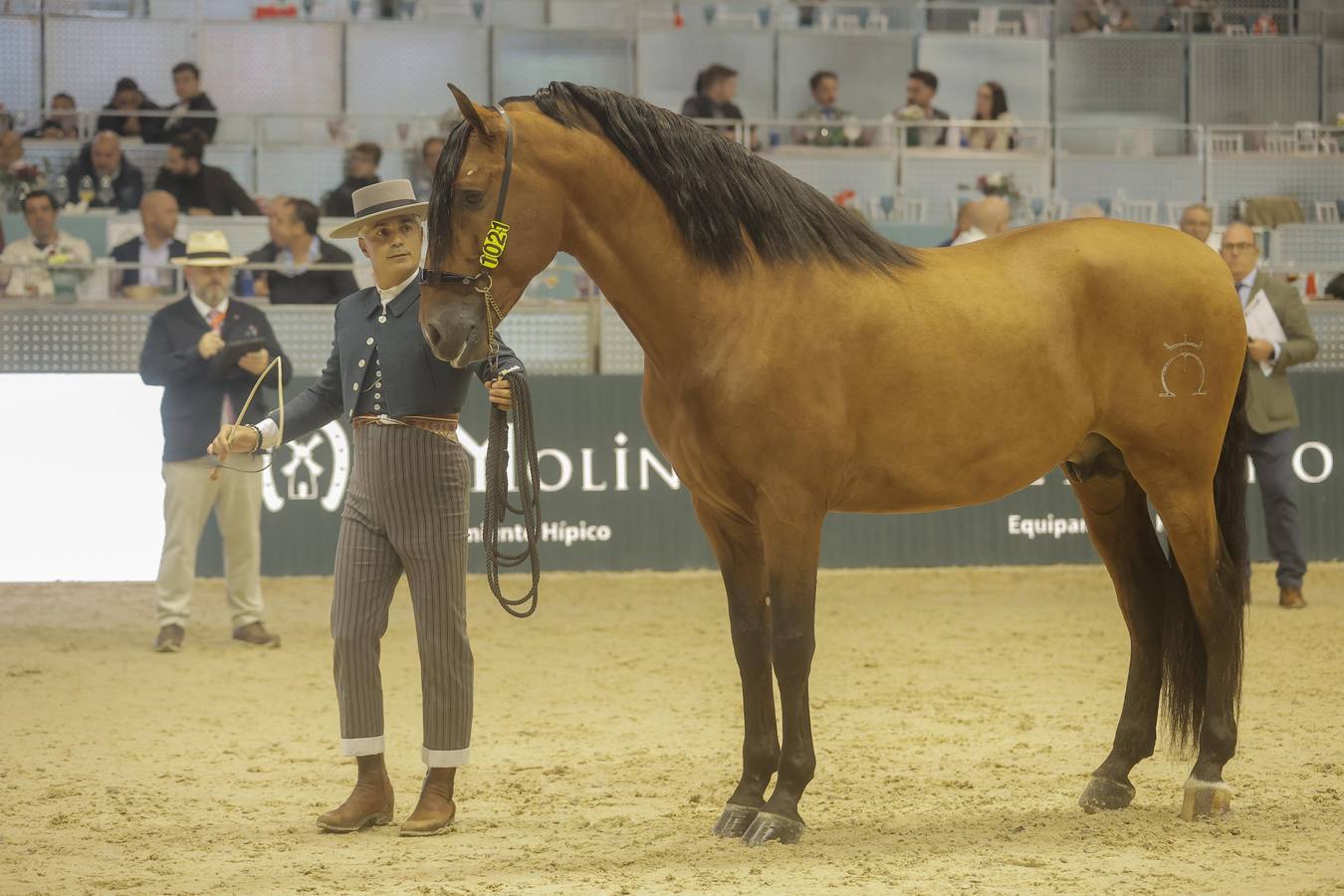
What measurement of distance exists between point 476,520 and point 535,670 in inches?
110

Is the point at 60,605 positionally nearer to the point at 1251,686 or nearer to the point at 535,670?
the point at 535,670

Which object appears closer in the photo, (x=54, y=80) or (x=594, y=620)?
(x=594, y=620)

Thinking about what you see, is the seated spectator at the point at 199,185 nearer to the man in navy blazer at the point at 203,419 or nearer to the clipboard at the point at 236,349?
the man in navy blazer at the point at 203,419

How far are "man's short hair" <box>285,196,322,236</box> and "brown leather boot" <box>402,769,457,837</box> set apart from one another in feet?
21.9

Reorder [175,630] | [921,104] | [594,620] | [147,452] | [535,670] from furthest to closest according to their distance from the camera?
[921,104]
[147,452]
[594,620]
[175,630]
[535,670]

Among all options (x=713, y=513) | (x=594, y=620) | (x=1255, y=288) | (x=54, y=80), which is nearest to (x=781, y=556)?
(x=713, y=513)

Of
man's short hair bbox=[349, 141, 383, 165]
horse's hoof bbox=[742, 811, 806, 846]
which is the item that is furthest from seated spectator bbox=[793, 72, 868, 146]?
horse's hoof bbox=[742, 811, 806, 846]

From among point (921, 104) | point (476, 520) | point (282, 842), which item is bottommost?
point (282, 842)

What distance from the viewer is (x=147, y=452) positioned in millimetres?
9516

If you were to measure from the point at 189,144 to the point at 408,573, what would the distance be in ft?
30.5

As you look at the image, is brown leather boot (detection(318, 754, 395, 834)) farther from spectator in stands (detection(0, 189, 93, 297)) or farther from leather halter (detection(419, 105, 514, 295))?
spectator in stands (detection(0, 189, 93, 297))

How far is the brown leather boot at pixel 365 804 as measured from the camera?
4.57m

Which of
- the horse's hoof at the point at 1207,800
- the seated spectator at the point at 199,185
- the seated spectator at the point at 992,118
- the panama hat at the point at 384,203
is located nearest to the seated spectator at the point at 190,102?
the seated spectator at the point at 199,185

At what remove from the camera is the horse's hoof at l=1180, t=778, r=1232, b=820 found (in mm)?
4594
